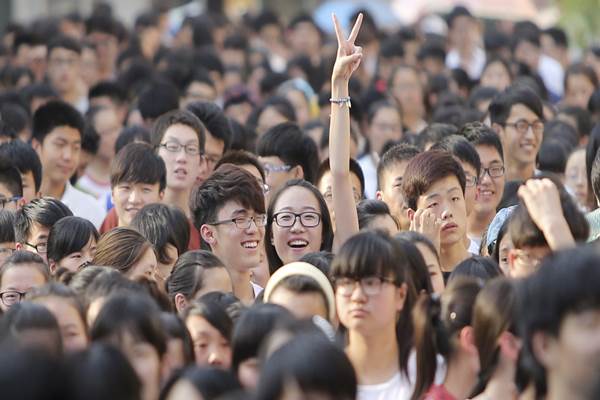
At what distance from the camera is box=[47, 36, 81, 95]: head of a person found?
1398cm

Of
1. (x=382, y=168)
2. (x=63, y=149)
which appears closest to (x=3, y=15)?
(x=63, y=149)

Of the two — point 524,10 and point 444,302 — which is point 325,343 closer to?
point 444,302

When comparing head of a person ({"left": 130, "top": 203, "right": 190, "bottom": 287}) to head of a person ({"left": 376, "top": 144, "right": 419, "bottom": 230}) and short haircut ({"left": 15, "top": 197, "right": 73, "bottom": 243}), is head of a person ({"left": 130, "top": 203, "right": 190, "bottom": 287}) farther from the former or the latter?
head of a person ({"left": 376, "top": 144, "right": 419, "bottom": 230})

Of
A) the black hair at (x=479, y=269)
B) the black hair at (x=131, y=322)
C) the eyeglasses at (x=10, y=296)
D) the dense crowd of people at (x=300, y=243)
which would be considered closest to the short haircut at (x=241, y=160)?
the dense crowd of people at (x=300, y=243)

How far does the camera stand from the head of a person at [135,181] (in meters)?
8.55

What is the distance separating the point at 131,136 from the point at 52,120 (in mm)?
509

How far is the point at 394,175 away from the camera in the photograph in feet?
27.4

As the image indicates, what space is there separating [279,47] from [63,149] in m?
9.34

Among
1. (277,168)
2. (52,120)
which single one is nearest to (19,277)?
(277,168)

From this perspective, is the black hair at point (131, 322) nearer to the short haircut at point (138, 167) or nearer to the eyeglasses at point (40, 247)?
the eyeglasses at point (40, 247)

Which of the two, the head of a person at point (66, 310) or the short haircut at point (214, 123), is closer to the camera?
the head of a person at point (66, 310)

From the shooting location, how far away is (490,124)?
33.0ft

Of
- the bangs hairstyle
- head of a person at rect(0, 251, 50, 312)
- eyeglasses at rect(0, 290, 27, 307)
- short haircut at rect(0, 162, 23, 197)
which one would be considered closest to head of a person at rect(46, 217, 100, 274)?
the bangs hairstyle

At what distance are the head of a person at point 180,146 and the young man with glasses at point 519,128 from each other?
188cm
